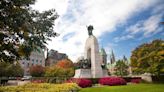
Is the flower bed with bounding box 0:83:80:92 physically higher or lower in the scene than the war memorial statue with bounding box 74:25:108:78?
lower

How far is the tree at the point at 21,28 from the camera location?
9.60m

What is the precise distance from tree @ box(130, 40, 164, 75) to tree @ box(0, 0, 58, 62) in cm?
2829

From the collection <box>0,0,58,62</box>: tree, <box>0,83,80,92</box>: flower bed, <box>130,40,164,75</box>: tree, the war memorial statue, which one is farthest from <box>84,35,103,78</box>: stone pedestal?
<box>0,0,58,62</box>: tree

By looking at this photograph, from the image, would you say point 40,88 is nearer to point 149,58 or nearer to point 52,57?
point 149,58

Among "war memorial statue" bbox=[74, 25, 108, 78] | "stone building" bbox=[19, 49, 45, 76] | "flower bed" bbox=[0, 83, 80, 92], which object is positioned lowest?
"flower bed" bbox=[0, 83, 80, 92]

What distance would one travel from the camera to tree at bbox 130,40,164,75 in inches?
1417

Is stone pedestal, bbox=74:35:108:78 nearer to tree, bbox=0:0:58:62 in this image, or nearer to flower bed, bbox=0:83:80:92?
flower bed, bbox=0:83:80:92

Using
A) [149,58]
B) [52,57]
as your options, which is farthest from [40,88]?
[52,57]

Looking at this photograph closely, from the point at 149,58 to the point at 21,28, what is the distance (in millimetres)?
33074

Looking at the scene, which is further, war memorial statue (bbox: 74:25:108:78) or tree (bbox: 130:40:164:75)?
tree (bbox: 130:40:164:75)

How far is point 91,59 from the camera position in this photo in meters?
36.6

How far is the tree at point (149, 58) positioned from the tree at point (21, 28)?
92.8ft

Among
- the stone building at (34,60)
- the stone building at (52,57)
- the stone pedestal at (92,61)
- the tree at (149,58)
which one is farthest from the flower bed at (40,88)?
the stone building at (52,57)

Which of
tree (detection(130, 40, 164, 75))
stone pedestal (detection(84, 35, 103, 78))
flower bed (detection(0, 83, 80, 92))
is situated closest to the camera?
flower bed (detection(0, 83, 80, 92))
